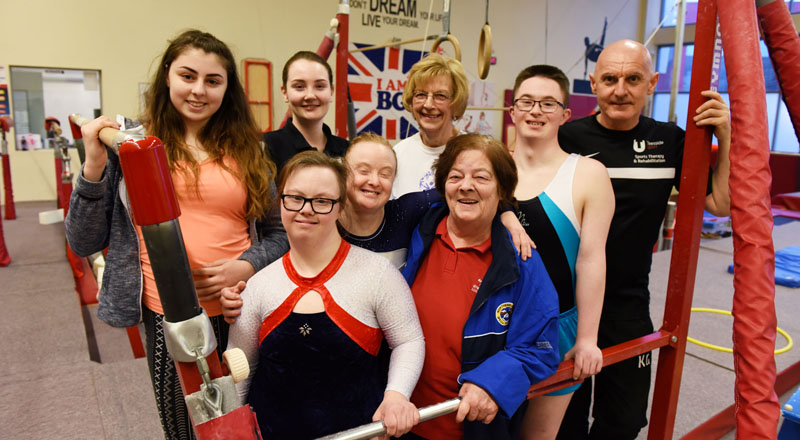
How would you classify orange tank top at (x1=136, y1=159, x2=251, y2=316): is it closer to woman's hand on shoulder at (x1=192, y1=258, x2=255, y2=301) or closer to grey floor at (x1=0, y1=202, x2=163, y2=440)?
woman's hand on shoulder at (x1=192, y1=258, x2=255, y2=301)

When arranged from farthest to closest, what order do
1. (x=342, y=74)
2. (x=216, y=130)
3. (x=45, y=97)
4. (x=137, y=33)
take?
(x=137, y=33) → (x=45, y=97) → (x=342, y=74) → (x=216, y=130)

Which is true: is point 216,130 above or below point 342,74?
below

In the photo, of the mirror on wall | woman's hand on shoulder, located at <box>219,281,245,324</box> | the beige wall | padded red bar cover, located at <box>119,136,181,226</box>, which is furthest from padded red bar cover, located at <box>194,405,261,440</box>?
the mirror on wall

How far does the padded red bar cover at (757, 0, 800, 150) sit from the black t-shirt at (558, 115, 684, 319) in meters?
0.34

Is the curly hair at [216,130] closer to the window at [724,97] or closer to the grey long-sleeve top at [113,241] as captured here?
the grey long-sleeve top at [113,241]

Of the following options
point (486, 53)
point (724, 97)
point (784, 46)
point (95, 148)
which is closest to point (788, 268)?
point (486, 53)

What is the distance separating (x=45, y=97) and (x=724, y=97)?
1181cm

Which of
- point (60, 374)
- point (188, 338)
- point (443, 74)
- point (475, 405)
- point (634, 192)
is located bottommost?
point (60, 374)

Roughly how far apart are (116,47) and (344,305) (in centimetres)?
617

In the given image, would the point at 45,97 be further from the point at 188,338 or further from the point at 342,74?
the point at 188,338

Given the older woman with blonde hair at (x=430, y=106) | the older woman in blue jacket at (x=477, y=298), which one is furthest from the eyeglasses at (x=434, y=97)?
the older woman in blue jacket at (x=477, y=298)

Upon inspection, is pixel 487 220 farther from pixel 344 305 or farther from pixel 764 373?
pixel 764 373

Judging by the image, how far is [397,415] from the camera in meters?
1.02

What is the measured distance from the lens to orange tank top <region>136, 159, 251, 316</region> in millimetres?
1288
